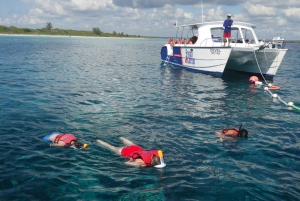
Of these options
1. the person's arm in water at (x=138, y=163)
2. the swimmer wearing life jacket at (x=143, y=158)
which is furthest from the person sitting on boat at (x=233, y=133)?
the person's arm in water at (x=138, y=163)

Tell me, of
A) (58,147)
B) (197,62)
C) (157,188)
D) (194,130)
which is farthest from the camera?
(197,62)

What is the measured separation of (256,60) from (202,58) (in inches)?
162

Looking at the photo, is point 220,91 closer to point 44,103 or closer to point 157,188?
point 44,103

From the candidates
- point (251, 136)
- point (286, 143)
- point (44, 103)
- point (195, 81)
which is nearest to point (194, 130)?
point (251, 136)

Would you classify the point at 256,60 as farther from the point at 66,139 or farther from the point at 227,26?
the point at 66,139

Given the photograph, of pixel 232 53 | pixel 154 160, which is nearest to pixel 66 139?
pixel 154 160

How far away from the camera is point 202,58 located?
73.2 ft

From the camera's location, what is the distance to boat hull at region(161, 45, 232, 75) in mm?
20156

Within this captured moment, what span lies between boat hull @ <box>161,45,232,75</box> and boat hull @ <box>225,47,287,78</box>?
0.76m

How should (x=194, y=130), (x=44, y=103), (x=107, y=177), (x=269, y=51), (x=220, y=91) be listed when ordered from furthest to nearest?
(x=269, y=51), (x=220, y=91), (x=44, y=103), (x=194, y=130), (x=107, y=177)

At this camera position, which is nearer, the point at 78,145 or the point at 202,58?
the point at 78,145

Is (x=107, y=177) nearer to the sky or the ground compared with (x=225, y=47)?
nearer to the ground

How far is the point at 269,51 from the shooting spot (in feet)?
63.2

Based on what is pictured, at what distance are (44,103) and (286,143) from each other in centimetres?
974
